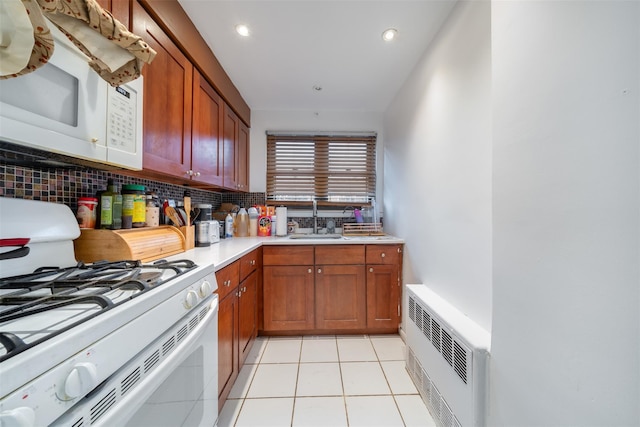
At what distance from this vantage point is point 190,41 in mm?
1500

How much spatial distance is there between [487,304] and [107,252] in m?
1.72

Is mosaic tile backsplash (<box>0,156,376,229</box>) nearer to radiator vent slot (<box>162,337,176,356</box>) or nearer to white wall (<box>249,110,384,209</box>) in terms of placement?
radiator vent slot (<box>162,337,176,356</box>)

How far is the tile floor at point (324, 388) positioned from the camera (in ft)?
4.35

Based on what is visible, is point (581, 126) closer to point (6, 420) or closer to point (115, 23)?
point (6, 420)

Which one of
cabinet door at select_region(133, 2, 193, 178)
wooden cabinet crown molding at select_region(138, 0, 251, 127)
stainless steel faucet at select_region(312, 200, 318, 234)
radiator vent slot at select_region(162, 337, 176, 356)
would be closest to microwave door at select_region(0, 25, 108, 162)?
cabinet door at select_region(133, 2, 193, 178)

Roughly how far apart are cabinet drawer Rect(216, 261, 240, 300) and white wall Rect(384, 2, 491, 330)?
1.27m

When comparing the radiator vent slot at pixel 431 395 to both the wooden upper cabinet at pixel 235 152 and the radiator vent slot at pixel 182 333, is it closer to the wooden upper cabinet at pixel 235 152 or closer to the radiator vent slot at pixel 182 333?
the radiator vent slot at pixel 182 333

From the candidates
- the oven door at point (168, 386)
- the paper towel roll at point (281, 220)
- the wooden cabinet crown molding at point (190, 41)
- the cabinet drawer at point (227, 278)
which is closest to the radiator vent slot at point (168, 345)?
the oven door at point (168, 386)

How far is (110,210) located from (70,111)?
0.50 m

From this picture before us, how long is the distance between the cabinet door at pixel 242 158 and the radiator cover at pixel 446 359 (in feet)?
6.36

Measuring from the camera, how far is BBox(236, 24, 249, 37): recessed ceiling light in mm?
1554

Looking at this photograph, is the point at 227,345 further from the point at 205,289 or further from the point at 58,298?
the point at 58,298

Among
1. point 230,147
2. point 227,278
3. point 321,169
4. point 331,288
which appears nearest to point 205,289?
point 227,278

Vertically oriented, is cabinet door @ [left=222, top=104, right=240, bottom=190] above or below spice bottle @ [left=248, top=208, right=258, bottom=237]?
above
